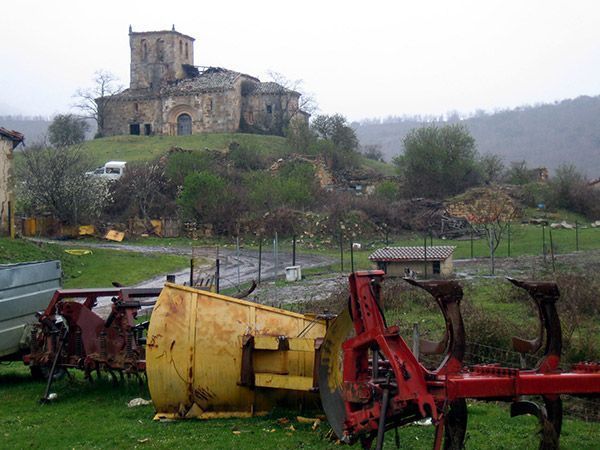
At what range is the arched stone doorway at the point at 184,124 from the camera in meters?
71.8

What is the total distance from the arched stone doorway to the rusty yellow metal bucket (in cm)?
6337

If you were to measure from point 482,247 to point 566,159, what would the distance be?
4121 inches

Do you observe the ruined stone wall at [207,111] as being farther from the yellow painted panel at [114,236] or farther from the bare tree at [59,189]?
the yellow painted panel at [114,236]

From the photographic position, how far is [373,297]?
7.27m

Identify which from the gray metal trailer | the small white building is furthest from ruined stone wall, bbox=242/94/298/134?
the gray metal trailer

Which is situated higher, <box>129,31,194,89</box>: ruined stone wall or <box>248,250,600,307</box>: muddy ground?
<box>129,31,194,89</box>: ruined stone wall

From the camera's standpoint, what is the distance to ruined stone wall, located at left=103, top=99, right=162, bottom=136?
73.4 metres

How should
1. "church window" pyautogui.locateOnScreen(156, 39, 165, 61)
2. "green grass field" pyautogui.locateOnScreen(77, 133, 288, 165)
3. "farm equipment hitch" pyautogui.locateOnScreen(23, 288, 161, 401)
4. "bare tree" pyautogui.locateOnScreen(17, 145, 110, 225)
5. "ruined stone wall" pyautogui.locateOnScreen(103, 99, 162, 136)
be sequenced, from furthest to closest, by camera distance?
"church window" pyautogui.locateOnScreen(156, 39, 165, 61)
"ruined stone wall" pyautogui.locateOnScreen(103, 99, 162, 136)
"green grass field" pyautogui.locateOnScreen(77, 133, 288, 165)
"bare tree" pyautogui.locateOnScreen(17, 145, 110, 225)
"farm equipment hitch" pyautogui.locateOnScreen(23, 288, 161, 401)

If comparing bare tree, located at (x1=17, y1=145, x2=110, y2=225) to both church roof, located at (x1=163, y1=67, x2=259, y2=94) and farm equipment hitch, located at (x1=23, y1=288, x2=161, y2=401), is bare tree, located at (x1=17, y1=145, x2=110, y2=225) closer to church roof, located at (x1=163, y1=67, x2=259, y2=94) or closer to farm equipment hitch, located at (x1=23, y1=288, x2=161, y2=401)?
church roof, located at (x1=163, y1=67, x2=259, y2=94)

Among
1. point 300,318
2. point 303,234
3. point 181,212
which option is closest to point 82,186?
point 181,212

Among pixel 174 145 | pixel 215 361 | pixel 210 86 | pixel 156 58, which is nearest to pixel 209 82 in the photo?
pixel 210 86

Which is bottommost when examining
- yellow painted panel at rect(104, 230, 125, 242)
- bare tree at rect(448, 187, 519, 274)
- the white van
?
yellow painted panel at rect(104, 230, 125, 242)

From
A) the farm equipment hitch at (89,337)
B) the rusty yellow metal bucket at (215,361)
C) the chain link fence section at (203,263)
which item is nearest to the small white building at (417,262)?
the chain link fence section at (203,263)

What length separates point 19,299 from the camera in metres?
12.8
